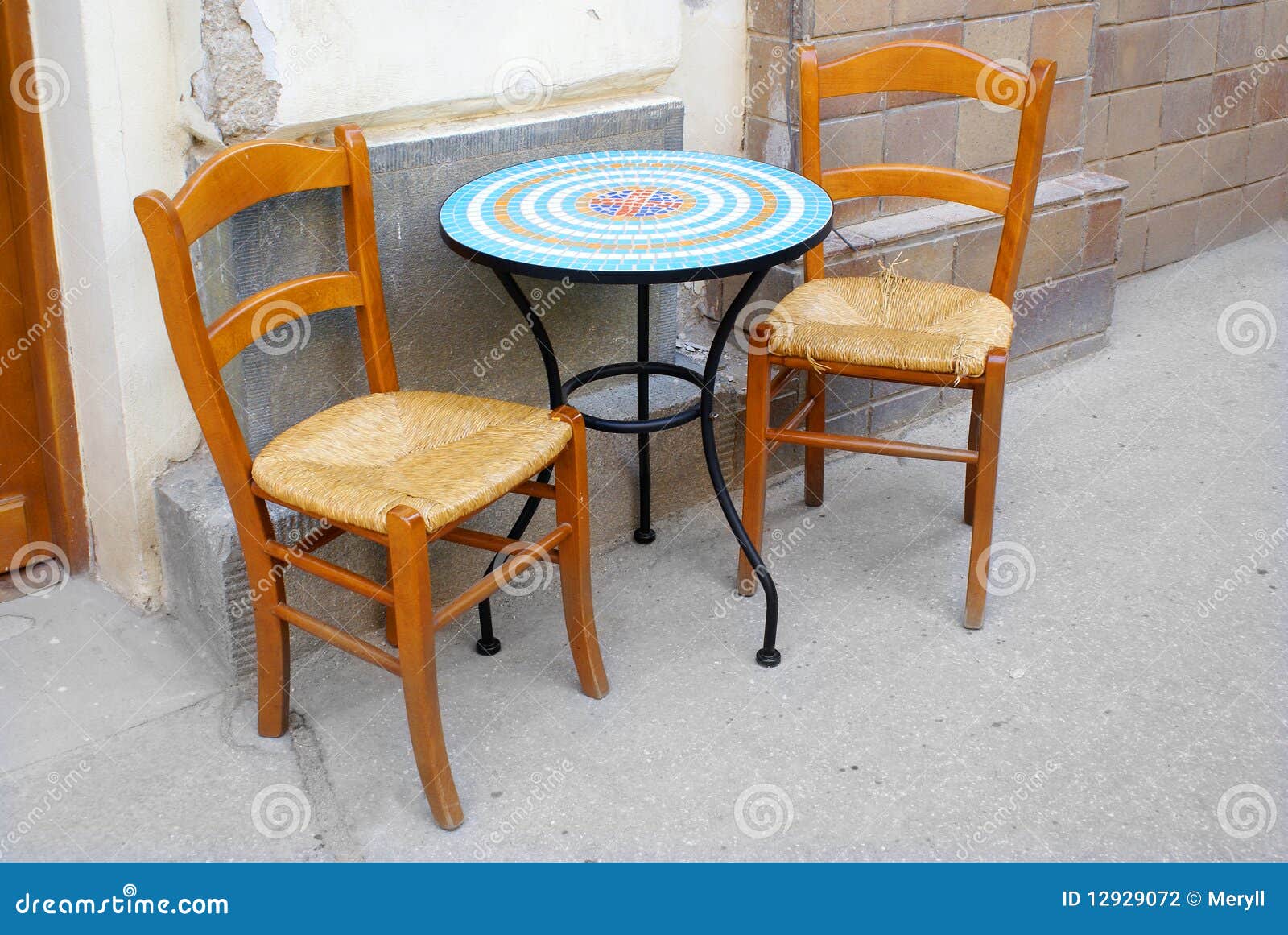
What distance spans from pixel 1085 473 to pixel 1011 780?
125 cm

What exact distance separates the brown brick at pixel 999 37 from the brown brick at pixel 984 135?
13 cm

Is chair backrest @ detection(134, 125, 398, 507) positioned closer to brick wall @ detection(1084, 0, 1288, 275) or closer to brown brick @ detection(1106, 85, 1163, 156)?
brick wall @ detection(1084, 0, 1288, 275)

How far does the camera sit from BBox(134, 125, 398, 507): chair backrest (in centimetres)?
206

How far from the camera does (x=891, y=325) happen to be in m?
2.87

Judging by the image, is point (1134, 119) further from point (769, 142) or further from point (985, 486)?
point (985, 486)

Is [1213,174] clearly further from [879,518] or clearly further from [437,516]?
[437,516]

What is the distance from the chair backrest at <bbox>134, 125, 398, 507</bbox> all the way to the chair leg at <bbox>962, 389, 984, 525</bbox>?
1.25 m

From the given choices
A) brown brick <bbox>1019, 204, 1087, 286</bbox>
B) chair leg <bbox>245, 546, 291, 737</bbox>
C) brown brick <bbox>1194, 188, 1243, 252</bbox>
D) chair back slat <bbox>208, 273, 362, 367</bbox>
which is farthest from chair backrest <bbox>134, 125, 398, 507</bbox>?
brown brick <bbox>1194, 188, 1243, 252</bbox>

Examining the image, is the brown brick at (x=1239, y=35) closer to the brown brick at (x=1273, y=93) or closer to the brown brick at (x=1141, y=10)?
the brown brick at (x=1273, y=93)

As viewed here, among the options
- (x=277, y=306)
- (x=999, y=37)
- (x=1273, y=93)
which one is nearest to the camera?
(x=277, y=306)

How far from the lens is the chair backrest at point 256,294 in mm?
2064

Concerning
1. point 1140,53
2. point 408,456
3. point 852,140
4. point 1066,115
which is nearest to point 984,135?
point 1066,115

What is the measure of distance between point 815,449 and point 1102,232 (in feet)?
4.36

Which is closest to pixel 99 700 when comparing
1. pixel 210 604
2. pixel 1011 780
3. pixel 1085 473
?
pixel 210 604
